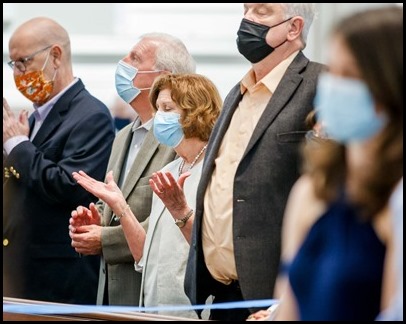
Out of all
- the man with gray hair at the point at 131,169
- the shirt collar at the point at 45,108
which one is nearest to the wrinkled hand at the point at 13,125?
the shirt collar at the point at 45,108

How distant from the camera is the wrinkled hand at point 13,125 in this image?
5.12 meters

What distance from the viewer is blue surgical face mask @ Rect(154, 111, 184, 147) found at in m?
4.37

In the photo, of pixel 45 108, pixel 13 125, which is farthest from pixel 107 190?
pixel 45 108

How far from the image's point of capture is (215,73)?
832cm

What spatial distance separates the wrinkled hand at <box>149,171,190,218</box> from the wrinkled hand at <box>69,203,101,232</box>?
620 mm

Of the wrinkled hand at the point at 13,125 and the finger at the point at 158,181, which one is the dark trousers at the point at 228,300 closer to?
the finger at the point at 158,181

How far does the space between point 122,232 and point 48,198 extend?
1.69 feet

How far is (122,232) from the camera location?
4.67 m

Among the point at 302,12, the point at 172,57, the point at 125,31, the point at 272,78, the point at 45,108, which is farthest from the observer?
the point at 125,31

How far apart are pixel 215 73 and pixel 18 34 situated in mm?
3020

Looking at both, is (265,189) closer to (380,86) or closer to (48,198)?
(48,198)

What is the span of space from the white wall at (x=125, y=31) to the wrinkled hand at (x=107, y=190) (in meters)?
3.70

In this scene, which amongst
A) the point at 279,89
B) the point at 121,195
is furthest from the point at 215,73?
the point at 279,89

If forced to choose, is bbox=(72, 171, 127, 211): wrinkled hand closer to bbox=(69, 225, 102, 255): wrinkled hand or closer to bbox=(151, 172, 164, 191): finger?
bbox=(69, 225, 102, 255): wrinkled hand
